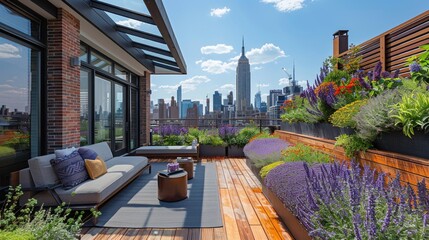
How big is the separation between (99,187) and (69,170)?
0.47 m

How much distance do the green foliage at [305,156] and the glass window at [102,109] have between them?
408 centimetres

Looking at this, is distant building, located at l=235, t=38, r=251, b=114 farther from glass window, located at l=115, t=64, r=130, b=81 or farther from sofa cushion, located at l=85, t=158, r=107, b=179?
sofa cushion, located at l=85, t=158, r=107, b=179

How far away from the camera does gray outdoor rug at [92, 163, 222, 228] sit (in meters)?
2.73

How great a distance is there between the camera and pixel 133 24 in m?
4.69

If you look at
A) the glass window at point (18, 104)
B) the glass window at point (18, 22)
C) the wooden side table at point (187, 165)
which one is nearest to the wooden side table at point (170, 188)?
the wooden side table at point (187, 165)

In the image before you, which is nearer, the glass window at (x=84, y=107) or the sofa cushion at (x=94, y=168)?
the sofa cushion at (x=94, y=168)

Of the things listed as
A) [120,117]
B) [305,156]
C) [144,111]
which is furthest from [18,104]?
[144,111]

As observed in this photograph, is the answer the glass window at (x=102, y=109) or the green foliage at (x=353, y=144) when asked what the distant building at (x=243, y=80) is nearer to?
the glass window at (x=102, y=109)

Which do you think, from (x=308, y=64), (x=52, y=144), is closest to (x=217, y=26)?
(x=308, y=64)

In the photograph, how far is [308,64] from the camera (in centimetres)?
1084

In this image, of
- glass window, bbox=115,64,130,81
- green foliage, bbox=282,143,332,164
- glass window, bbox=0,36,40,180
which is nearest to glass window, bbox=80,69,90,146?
glass window, bbox=0,36,40,180

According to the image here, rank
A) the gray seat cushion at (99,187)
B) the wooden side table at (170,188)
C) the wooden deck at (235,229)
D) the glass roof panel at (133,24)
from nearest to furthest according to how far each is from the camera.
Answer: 1. the wooden deck at (235,229)
2. the gray seat cushion at (99,187)
3. the wooden side table at (170,188)
4. the glass roof panel at (133,24)

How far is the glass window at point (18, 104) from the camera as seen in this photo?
9.78ft

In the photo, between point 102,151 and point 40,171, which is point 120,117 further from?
point 40,171
